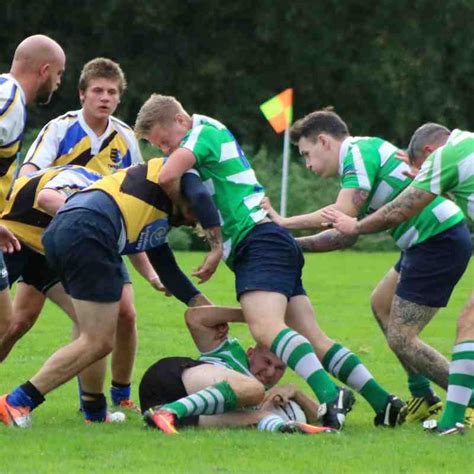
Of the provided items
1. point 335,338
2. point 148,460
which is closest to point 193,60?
point 335,338

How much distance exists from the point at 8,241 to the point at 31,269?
835 millimetres

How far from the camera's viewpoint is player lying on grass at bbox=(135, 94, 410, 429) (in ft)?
24.8

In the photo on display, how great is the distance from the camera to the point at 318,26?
37.1m

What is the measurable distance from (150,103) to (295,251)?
117 cm

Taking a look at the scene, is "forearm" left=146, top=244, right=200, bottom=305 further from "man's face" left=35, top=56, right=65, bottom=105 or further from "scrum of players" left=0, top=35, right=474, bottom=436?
"man's face" left=35, top=56, right=65, bottom=105

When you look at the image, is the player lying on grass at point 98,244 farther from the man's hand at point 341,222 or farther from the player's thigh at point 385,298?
the player's thigh at point 385,298

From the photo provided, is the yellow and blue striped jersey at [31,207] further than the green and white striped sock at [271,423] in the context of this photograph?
Yes

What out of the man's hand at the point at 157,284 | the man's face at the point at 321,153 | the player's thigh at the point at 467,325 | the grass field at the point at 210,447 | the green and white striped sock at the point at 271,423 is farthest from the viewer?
the man's hand at the point at 157,284

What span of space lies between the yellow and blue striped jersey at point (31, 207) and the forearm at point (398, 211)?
5.64 ft

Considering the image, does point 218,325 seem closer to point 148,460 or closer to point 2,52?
point 148,460

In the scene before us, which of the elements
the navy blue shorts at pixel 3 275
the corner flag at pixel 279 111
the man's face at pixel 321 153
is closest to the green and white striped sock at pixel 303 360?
the man's face at pixel 321 153

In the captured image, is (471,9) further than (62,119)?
Yes

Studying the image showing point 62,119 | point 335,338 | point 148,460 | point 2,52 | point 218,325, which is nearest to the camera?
point 148,460

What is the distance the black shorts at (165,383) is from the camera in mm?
7895
